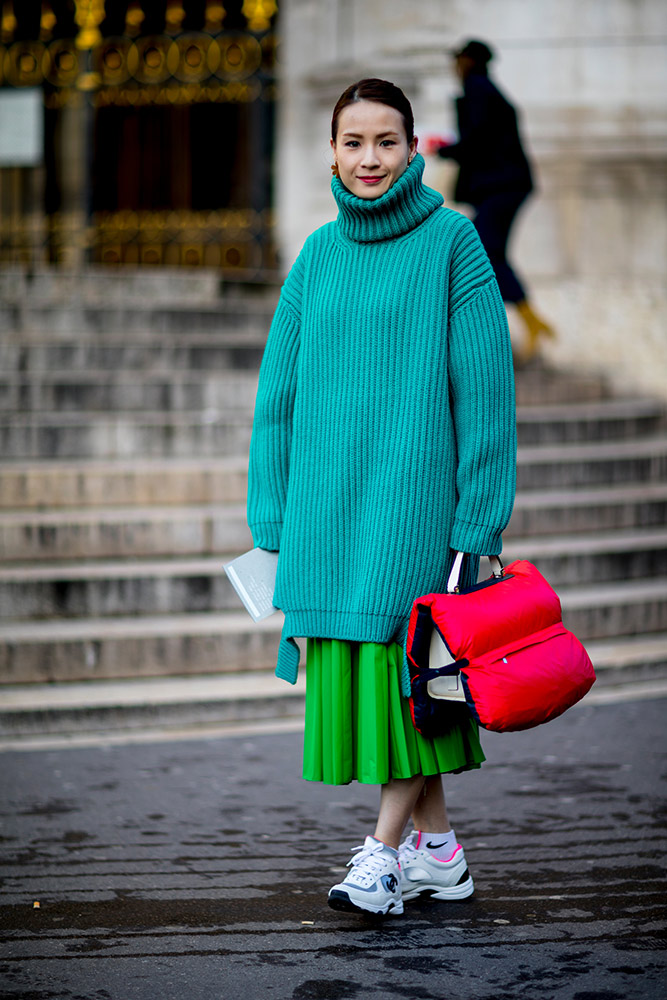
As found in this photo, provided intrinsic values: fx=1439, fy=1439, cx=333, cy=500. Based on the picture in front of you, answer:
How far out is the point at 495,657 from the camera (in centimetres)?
323

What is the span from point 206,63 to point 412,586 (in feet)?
33.1

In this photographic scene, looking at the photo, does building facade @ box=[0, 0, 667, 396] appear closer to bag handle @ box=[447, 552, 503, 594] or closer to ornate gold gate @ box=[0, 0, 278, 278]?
ornate gold gate @ box=[0, 0, 278, 278]

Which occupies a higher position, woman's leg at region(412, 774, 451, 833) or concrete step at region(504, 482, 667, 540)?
concrete step at region(504, 482, 667, 540)

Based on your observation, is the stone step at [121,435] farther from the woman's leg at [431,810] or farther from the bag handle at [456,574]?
the bag handle at [456,574]

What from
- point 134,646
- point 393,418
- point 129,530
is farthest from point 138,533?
point 393,418

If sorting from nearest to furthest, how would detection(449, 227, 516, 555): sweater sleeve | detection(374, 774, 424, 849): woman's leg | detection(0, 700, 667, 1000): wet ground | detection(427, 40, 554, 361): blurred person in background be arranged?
detection(0, 700, 667, 1000): wet ground → detection(449, 227, 516, 555): sweater sleeve → detection(374, 774, 424, 849): woman's leg → detection(427, 40, 554, 361): blurred person in background

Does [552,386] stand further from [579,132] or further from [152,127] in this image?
[152,127]

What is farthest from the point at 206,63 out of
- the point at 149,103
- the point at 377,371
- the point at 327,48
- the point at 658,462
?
the point at 377,371

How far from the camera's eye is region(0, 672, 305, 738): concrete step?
539 cm

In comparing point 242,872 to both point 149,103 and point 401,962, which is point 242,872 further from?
point 149,103

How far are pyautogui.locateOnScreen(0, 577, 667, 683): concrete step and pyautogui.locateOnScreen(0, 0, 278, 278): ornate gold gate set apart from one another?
6268 mm

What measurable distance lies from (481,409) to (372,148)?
67cm

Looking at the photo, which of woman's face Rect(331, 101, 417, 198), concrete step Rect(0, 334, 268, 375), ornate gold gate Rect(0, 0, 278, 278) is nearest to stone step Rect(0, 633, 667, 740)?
woman's face Rect(331, 101, 417, 198)

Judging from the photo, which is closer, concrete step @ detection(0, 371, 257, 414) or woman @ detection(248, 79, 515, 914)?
woman @ detection(248, 79, 515, 914)
